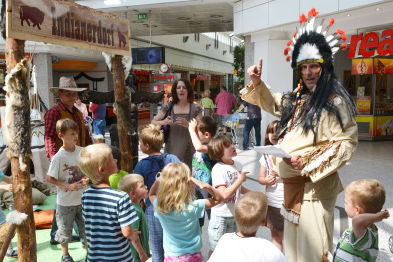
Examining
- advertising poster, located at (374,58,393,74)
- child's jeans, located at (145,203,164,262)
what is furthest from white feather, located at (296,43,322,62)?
advertising poster, located at (374,58,393,74)

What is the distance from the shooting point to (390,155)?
8.62 m

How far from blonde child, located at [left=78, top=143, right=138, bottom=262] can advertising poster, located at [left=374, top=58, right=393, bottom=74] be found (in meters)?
10.1

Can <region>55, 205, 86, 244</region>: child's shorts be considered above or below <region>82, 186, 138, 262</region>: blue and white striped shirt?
below

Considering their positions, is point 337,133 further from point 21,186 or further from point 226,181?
point 21,186

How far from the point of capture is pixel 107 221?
215 centimetres

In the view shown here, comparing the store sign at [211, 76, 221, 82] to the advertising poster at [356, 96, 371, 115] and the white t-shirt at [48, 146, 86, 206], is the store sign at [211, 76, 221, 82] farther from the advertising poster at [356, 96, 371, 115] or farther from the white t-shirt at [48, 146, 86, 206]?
the white t-shirt at [48, 146, 86, 206]

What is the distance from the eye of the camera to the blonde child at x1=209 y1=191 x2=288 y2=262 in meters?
1.74

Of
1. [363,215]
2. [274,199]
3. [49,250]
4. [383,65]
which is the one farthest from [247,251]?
[383,65]

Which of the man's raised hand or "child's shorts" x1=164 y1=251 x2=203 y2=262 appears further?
the man's raised hand

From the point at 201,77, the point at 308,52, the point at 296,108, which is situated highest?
the point at 201,77

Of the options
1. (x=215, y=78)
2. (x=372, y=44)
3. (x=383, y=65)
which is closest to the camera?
(x=372, y=44)

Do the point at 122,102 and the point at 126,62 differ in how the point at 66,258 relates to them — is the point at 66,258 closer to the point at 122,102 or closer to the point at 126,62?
the point at 122,102

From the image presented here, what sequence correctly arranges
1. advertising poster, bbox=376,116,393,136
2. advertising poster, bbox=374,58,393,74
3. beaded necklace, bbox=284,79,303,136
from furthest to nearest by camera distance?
1. advertising poster, bbox=376,116,393,136
2. advertising poster, bbox=374,58,393,74
3. beaded necklace, bbox=284,79,303,136

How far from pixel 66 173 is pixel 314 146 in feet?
6.88
